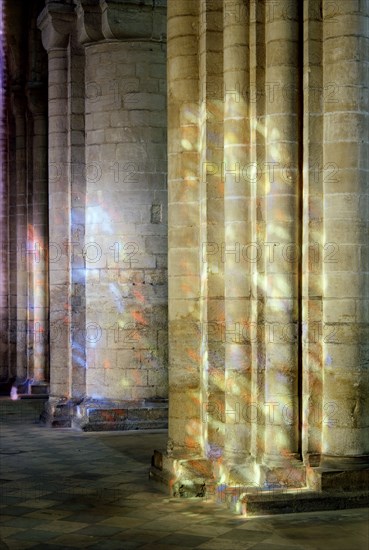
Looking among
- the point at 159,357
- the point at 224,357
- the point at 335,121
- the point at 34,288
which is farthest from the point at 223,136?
the point at 34,288

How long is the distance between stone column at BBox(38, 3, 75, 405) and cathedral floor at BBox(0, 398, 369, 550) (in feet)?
10.3

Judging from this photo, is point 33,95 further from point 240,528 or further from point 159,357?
point 240,528

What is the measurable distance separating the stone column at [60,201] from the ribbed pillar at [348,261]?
725cm

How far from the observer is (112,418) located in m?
15.3

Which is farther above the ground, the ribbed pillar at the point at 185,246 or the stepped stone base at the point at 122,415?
the ribbed pillar at the point at 185,246

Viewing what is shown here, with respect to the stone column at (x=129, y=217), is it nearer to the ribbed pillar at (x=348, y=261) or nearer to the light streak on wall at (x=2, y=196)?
the ribbed pillar at (x=348, y=261)

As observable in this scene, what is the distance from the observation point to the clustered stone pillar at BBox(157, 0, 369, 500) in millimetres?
9625

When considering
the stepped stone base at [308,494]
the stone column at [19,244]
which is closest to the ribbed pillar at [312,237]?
the stepped stone base at [308,494]

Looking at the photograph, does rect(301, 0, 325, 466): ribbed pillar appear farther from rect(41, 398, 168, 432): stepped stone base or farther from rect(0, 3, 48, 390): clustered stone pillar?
rect(0, 3, 48, 390): clustered stone pillar

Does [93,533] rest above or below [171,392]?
below

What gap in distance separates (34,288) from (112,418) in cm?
568

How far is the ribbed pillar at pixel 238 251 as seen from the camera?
10.1 metres

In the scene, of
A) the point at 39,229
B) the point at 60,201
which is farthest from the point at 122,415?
the point at 39,229

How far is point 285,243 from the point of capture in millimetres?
9867
